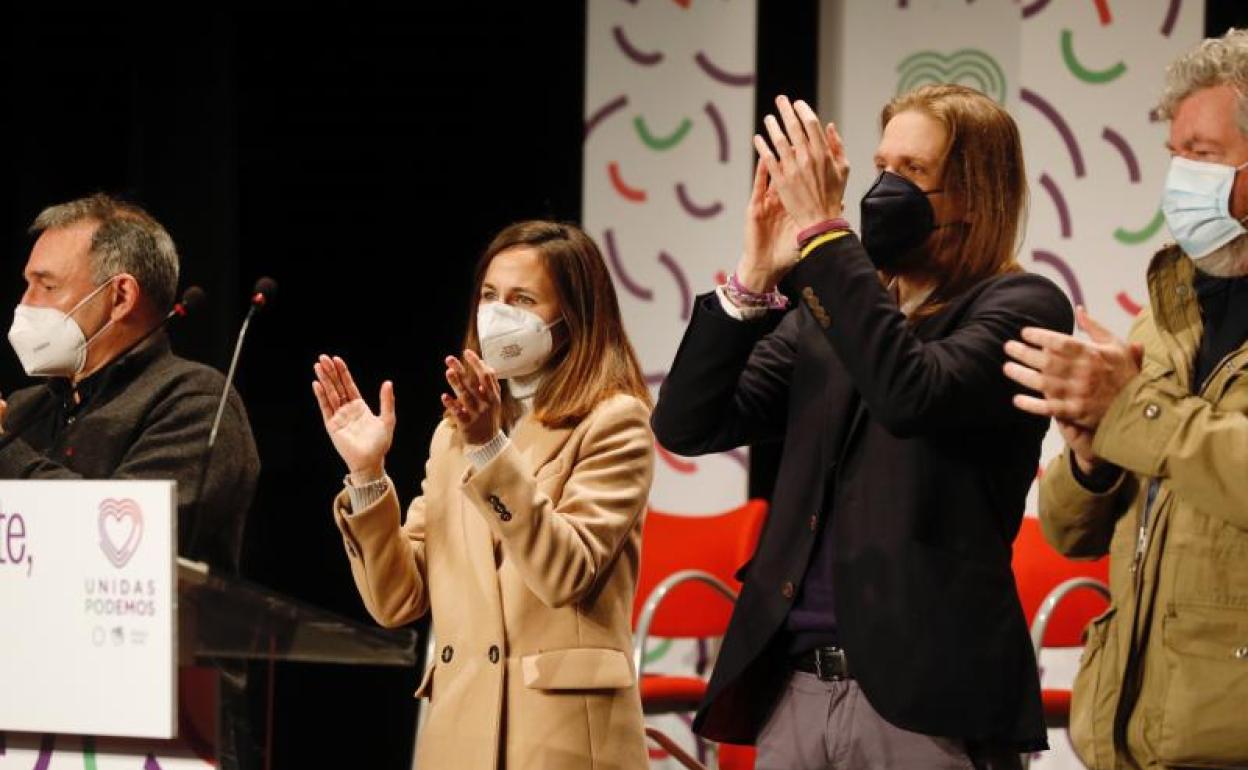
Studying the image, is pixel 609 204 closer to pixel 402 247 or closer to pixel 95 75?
pixel 402 247

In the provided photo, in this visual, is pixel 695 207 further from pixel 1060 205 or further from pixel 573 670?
pixel 573 670

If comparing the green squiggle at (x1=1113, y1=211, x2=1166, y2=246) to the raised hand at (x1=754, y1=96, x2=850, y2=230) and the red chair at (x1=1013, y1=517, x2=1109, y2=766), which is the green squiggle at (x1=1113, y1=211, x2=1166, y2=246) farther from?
the raised hand at (x1=754, y1=96, x2=850, y2=230)

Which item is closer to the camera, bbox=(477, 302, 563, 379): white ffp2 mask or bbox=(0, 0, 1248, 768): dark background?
bbox=(477, 302, 563, 379): white ffp2 mask

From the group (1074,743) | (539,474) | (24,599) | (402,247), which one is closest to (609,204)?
(402,247)

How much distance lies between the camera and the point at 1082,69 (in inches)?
203

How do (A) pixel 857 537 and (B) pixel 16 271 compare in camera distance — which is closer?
(A) pixel 857 537

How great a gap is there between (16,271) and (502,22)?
1732mm

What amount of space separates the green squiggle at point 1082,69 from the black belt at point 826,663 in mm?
3282

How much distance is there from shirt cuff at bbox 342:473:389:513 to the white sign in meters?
0.38

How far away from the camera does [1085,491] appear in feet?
7.82

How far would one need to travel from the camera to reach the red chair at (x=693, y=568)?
15.9 ft

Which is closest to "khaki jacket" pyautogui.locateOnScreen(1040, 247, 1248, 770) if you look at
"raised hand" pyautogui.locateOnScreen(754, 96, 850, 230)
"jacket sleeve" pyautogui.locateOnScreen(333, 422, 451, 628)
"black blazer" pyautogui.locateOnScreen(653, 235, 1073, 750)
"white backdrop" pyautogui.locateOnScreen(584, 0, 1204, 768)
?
"black blazer" pyautogui.locateOnScreen(653, 235, 1073, 750)

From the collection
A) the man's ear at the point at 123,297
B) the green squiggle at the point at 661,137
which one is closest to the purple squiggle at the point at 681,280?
the green squiggle at the point at 661,137

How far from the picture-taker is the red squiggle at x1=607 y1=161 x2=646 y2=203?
541 cm
